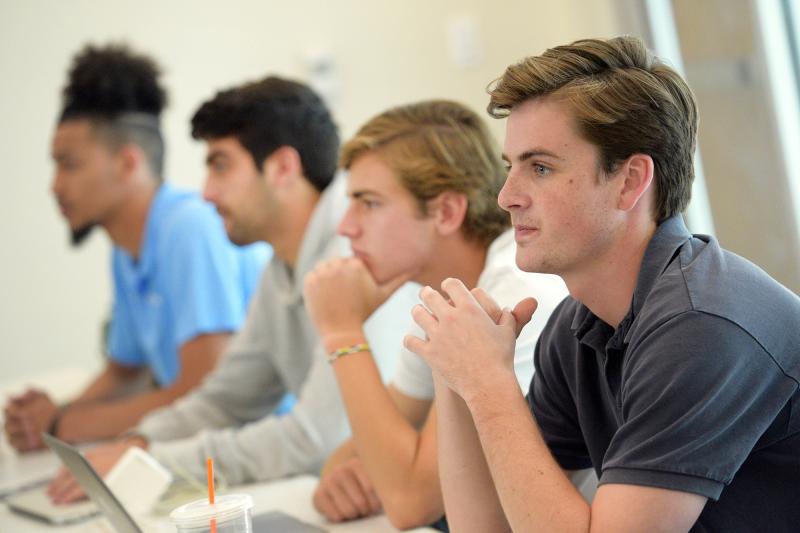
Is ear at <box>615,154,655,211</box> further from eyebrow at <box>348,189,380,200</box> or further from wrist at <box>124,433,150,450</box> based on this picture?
wrist at <box>124,433,150,450</box>

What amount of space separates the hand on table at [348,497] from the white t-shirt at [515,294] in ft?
0.66

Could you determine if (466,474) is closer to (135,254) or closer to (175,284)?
(175,284)

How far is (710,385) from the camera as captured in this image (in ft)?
3.11

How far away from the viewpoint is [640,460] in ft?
3.15

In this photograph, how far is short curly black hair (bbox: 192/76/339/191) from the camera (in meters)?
2.26

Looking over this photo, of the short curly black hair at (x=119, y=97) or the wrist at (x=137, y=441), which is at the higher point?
the short curly black hair at (x=119, y=97)

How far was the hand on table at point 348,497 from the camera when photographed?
150 centimetres

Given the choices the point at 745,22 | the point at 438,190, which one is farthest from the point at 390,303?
the point at 745,22

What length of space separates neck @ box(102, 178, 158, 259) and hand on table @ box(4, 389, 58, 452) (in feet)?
1.76

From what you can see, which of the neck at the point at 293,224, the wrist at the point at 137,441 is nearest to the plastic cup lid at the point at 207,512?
the wrist at the point at 137,441

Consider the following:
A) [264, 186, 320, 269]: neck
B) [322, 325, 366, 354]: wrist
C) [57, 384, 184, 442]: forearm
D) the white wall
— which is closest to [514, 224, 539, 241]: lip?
[322, 325, 366, 354]: wrist

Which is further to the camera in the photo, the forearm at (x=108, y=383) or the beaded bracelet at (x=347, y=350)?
the forearm at (x=108, y=383)

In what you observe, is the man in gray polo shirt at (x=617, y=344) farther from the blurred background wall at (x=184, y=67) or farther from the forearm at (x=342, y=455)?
the blurred background wall at (x=184, y=67)

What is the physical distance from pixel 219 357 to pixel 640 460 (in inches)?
71.1
